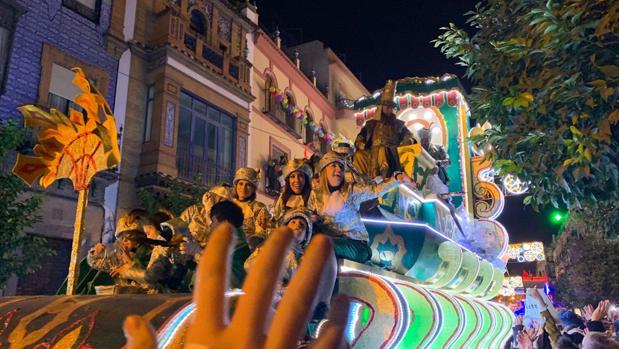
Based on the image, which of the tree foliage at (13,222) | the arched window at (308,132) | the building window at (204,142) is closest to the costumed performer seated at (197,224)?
the tree foliage at (13,222)

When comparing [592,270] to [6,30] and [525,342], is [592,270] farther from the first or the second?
[6,30]

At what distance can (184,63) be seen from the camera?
15789 millimetres

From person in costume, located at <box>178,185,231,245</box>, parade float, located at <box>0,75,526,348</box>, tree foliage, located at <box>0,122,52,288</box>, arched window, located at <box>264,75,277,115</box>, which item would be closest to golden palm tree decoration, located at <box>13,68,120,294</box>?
person in costume, located at <box>178,185,231,245</box>

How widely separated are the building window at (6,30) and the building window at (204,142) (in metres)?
5.07

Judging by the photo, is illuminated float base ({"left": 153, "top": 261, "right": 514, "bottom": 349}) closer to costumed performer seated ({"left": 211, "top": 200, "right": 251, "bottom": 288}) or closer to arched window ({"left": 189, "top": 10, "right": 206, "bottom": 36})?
costumed performer seated ({"left": 211, "top": 200, "right": 251, "bottom": 288})

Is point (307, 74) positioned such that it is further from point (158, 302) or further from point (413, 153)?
point (158, 302)

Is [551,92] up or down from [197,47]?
down

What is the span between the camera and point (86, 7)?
14109mm

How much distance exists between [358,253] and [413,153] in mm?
3019

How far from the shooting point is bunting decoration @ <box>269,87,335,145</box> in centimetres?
2053

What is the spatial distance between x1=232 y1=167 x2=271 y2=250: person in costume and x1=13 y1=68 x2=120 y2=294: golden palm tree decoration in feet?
3.40

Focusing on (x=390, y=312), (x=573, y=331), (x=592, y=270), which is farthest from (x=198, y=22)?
(x=592, y=270)

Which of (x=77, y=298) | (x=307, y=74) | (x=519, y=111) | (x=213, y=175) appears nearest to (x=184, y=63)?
(x=213, y=175)

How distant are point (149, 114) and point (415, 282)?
1224 cm
